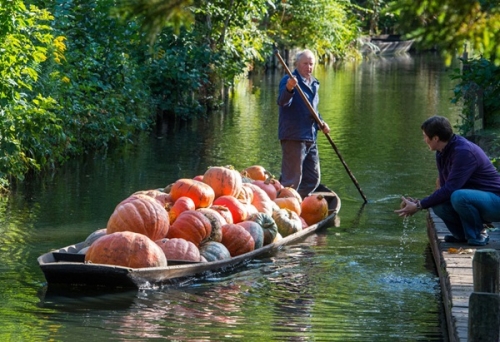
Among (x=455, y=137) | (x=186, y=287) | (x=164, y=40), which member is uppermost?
(x=164, y=40)

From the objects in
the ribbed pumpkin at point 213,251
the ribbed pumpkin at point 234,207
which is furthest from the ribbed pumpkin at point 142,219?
the ribbed pumpkin at point 234,207

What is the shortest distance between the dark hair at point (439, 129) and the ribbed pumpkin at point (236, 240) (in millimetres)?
2327

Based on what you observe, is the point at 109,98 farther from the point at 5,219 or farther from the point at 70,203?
the point at 5,219

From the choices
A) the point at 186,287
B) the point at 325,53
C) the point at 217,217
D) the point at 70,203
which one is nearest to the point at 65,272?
the point at 186,287

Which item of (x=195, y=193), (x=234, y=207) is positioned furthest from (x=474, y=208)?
(x=195, y=193)

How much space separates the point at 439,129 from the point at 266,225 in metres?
2.67

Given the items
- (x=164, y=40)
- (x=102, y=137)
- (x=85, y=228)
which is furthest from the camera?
(x=164, y=40)

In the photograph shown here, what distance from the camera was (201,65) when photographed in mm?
25969

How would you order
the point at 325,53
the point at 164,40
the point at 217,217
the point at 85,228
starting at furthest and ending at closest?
the point at 325,53, the point at 164,40, the point at 85,228, the point at 217,217

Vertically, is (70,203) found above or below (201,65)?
below

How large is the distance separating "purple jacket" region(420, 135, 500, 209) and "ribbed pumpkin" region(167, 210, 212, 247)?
7.22 ft

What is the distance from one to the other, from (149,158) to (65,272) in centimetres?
1000

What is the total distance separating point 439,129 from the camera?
9.59m

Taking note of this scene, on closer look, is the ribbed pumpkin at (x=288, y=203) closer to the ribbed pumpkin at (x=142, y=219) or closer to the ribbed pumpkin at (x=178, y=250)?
the ribbed pumpkin at (x=142, y=219)
